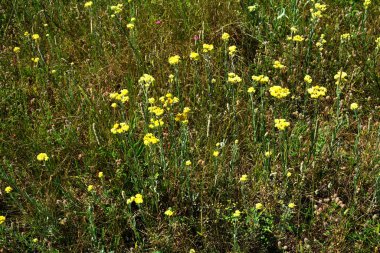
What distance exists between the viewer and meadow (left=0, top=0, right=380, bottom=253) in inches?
100.0

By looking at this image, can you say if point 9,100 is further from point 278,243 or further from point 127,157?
point 278,243

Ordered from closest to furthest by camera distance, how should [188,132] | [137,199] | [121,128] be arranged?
[137,199] < [121,128] < [188,132]

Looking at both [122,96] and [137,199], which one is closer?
[137,199]

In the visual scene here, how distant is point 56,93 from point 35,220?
1.20 m

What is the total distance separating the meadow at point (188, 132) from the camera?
2539mm

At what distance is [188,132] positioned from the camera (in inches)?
117

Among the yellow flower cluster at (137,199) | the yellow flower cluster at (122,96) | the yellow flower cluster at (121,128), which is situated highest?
the yellow flower cluster at (122,96)

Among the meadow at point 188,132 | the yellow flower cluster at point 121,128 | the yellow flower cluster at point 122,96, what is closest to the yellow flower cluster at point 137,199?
the meadow at point 188,132

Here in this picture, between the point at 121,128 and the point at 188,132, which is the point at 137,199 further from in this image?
the point at 188,132

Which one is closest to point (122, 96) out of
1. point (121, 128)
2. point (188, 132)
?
point (121, 128)

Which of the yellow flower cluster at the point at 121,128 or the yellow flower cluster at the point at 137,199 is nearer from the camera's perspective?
the yellow flower cluster at the point at 137,199

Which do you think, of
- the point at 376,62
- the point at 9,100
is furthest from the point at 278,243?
the point at 9,100

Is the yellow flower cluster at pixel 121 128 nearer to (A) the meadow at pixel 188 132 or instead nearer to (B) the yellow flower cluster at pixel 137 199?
(A) the meadow at pixel 188 132

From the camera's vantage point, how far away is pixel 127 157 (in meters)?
2.70
